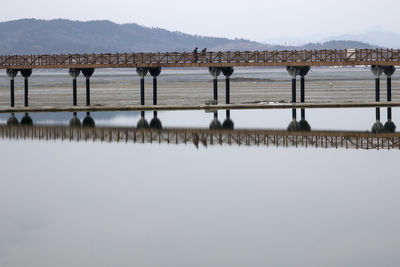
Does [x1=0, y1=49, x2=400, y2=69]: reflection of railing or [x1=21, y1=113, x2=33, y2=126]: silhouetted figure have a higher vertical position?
[x1=0, y1=49, x2=400, y2=69]: reflection of railing

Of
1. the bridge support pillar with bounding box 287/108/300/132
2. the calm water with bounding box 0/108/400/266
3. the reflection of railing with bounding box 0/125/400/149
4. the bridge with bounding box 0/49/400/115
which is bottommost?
the calm water with bounding box 0/108/400/266

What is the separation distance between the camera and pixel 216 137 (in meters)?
60.4

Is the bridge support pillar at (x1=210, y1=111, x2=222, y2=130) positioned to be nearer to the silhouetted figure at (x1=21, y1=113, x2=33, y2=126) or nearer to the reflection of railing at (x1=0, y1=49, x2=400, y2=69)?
the reflection of railing at (x1=0, y1=49, x2=400, y2=69)

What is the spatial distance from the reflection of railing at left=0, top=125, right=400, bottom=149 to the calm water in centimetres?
313

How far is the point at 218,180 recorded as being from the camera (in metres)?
41.1

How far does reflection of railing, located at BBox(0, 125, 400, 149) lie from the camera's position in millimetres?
55469

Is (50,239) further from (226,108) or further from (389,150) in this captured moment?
(226,108)

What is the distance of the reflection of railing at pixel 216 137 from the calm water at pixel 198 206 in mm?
3131

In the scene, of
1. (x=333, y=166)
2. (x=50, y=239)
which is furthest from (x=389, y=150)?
(x=50, y=239)

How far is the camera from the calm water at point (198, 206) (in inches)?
1103

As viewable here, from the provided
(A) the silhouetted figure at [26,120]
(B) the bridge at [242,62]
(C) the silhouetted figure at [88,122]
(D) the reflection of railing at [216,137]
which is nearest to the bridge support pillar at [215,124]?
(D) the reflection of railing at [216,137]

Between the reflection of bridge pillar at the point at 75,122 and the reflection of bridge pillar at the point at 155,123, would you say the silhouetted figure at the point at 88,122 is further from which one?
the reflection of bridge pillar at the point at 155,123

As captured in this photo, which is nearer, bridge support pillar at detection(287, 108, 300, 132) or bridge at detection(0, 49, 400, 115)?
bridge support pillar at detection(287, 108, 300, 132)

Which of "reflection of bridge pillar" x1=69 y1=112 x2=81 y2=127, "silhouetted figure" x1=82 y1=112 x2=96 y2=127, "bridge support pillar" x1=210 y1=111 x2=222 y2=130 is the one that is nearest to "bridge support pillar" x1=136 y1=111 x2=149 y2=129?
"silhouetted figure" x1=82 y1=112 x2=96 y2=127
